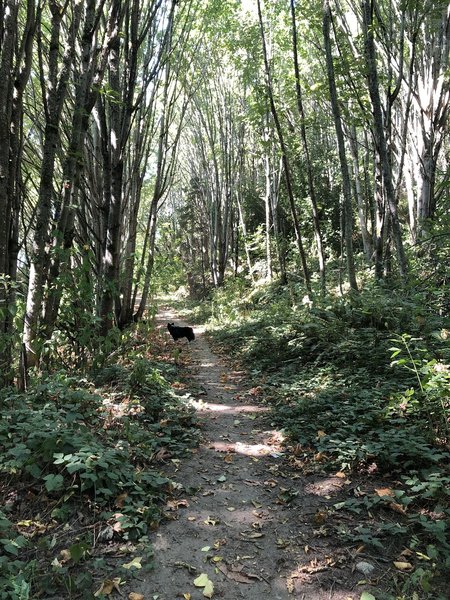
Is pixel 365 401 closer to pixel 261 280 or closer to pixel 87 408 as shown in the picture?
pixel 87 408

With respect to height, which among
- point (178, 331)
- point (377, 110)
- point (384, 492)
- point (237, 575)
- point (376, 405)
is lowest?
point (237, 575)

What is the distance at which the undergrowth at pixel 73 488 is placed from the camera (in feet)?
8.30

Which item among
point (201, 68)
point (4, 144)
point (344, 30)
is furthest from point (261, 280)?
point (4, 144)

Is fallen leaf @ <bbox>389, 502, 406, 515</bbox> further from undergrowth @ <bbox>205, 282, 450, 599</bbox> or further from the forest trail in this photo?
the forest trail

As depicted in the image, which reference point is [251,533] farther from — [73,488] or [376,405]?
[376,405]

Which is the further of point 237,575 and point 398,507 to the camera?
point 398,507

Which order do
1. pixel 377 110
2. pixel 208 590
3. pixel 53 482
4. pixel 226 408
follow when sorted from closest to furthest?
pixel 208 590 < pixel 53 482 < pixel 226 408 < pixel 377 110

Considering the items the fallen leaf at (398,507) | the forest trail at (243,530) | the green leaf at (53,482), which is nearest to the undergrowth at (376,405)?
the fallen leaf at (398,507)

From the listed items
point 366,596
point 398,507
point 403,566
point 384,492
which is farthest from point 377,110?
point 366,596

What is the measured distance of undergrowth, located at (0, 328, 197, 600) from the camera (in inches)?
99.7

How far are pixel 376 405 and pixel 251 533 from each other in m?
2.10

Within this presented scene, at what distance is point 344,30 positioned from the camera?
9.27 metres

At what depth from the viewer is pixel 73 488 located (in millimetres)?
3174

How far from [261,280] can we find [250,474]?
1399cm
